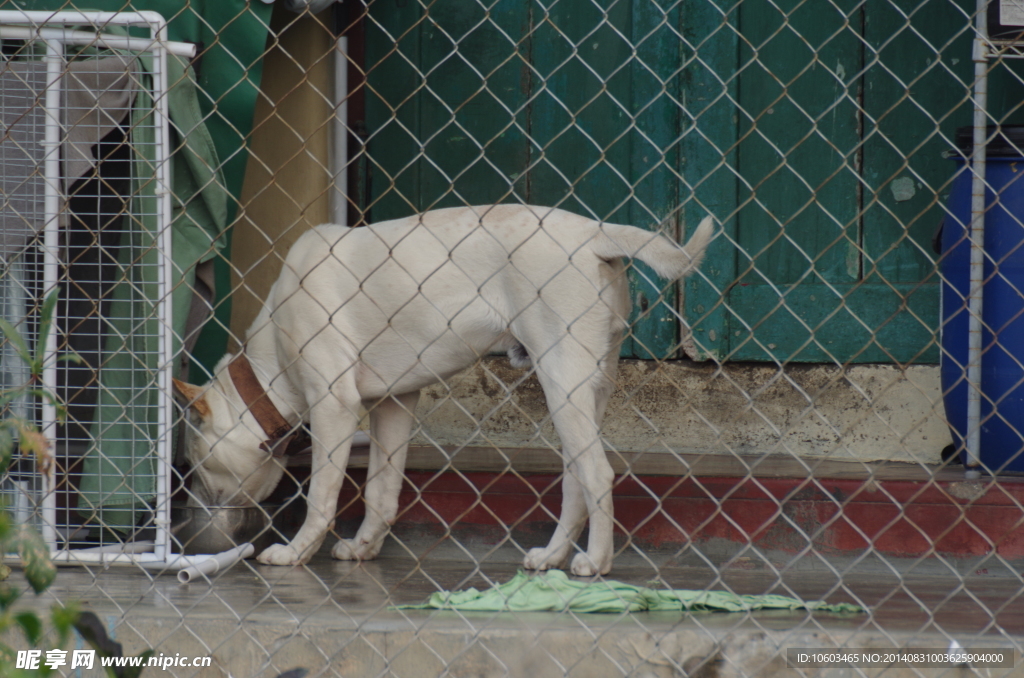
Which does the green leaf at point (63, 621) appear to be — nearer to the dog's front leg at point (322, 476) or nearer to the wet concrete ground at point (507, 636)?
the wet concrete ground at point (507, 636)

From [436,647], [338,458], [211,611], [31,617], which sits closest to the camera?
[31,617]

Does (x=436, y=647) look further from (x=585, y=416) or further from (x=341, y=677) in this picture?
(x=585, y=416)

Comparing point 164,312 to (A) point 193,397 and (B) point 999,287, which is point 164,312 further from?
(B) point 999,287

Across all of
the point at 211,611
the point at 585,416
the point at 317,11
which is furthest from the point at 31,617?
the point at 317,11

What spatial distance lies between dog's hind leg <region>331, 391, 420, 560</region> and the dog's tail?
1.07m

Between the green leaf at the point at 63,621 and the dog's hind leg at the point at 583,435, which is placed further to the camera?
the dog's hind leg at the point at 583,435

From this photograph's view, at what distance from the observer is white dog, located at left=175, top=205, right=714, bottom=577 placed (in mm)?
3100

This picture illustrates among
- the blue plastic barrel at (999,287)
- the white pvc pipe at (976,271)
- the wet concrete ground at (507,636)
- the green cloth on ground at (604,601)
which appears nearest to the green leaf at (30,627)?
the wet concrete ground at (507,636)

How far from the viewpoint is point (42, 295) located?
9.71 feet

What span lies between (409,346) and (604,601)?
1370 mm

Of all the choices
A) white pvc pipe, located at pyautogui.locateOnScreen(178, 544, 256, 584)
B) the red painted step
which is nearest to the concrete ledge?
the red painted step

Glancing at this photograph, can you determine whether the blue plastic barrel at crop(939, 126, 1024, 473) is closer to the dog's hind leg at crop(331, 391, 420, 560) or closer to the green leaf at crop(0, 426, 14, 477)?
the dog's hind leg at crop(331, 391, 420, 560)

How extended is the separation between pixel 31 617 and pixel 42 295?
2390mm

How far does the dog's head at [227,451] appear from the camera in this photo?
139 inches
